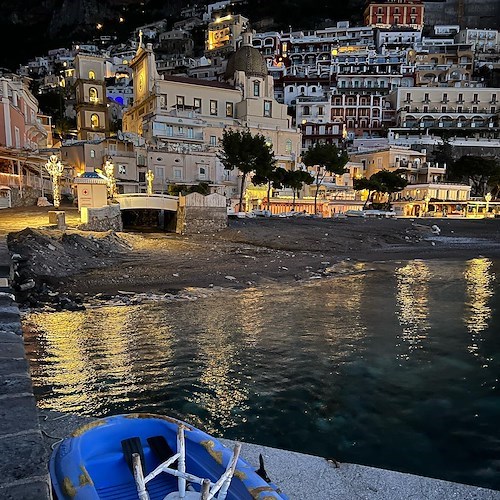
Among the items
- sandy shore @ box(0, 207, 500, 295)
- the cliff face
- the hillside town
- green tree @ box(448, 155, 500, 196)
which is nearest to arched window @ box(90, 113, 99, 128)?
the hillside town

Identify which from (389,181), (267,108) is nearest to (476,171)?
(389,181)

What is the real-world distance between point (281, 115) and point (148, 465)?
7028cm

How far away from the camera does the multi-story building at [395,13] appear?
399 ft

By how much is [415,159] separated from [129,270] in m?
64.6

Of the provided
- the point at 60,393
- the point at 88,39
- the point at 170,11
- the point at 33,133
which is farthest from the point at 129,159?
the point at 170,11

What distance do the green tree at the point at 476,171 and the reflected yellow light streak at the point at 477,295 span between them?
151 feet

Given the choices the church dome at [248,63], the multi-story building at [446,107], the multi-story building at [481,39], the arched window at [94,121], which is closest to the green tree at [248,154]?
the church dome at [248,63]

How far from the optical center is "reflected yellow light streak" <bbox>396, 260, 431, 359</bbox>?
11.6 meters

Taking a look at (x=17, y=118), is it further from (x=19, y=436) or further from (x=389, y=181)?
(x=389, y=181)

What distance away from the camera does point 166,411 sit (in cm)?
716

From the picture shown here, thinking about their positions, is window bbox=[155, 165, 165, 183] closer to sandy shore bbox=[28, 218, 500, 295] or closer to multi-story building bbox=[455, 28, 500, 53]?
sandy shore bbox=[28, 218, 500, 295]

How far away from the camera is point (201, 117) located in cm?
6175

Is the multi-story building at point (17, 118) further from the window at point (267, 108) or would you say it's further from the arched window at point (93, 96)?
the window at point (267, 108)

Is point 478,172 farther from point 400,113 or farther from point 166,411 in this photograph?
point 166,411
